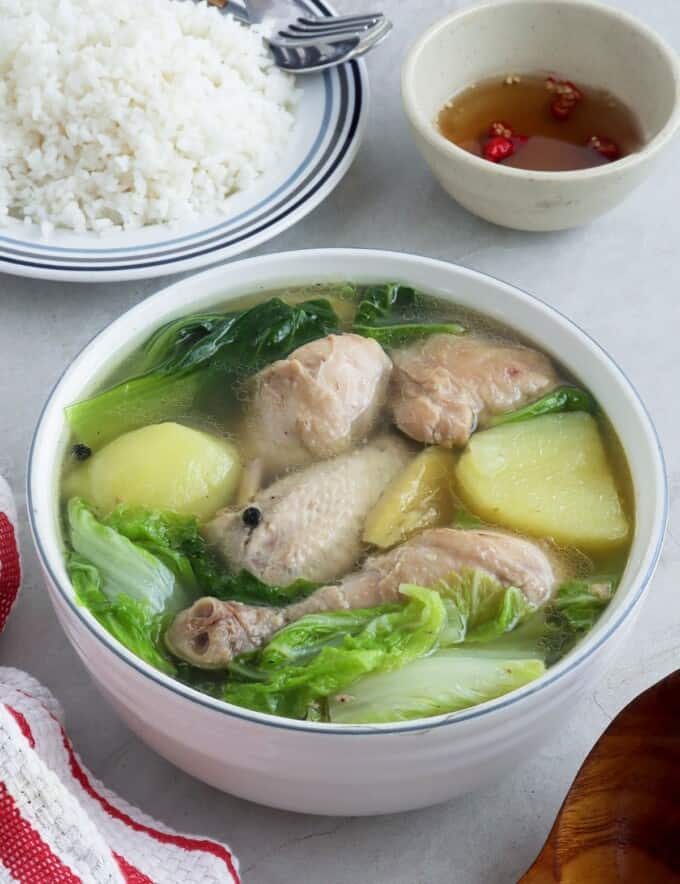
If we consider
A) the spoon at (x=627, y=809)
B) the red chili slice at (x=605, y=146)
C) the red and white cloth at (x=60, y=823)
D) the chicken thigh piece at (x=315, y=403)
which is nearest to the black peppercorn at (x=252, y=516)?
the chicken thigh piece at (x=315, y=403)

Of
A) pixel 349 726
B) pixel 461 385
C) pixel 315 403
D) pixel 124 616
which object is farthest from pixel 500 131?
pixel 349 726

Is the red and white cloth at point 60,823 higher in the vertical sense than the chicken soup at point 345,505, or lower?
lower

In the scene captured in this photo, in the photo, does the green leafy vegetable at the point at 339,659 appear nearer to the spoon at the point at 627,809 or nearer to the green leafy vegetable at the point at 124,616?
the green leafy vegetable at the point at 124,616

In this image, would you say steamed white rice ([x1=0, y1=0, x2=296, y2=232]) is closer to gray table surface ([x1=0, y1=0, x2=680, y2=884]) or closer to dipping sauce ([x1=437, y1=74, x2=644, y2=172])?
gray table surface ([x1=0, y1=0, x2=680, y2=884])

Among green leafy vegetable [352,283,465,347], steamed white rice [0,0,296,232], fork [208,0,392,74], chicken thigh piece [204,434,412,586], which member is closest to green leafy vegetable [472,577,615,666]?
chicken thigh piece [204,434,412,586]

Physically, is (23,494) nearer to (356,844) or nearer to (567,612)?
(356,844)

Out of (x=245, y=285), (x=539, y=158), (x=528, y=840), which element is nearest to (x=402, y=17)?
(x=539, y=158)
